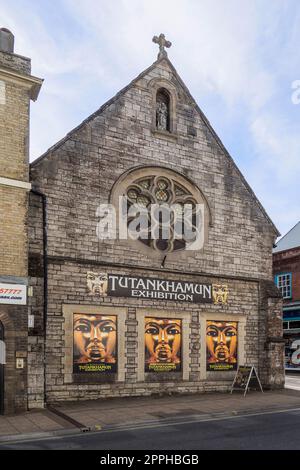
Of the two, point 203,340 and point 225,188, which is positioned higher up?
point 225,188

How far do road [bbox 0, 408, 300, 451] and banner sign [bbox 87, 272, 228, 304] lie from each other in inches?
209

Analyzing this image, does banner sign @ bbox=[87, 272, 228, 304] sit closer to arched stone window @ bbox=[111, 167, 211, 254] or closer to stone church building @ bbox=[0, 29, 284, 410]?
stone church building @ bbox=[0, 29, 284, 410]

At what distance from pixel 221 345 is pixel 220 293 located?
1945 mm

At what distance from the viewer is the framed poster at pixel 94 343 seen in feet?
51.6

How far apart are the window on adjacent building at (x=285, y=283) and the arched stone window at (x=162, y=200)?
19045 mm

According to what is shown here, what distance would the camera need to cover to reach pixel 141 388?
1669 centimetres

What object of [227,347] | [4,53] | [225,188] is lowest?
[227,347]

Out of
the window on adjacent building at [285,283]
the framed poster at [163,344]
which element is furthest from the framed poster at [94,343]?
the window on adjacent building at [285,283]

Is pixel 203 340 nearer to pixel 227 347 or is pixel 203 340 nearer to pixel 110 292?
pixel 227 347

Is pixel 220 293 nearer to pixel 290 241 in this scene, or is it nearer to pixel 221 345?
pixel 221 345

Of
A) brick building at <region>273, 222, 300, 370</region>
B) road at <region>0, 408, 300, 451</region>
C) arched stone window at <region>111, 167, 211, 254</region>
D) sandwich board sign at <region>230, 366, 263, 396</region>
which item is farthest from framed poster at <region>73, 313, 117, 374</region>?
brick building at <region>273, 222, 300, 370</region>

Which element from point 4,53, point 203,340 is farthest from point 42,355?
point 4,53

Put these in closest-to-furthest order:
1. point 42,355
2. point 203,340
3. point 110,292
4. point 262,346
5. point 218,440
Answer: point 218,440
point 42,355
point 110,292
point 203,340
point 262,346

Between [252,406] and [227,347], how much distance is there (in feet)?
14.0
